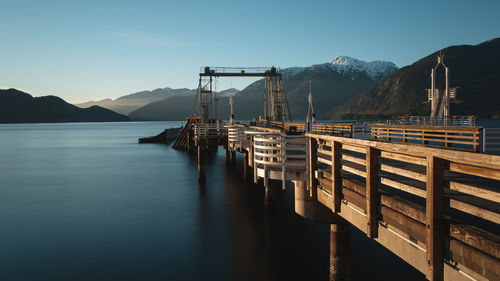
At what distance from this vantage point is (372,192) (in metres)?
6.75

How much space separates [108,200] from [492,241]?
2984cm

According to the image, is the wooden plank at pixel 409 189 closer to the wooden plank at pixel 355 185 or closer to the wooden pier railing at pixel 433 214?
the wooden pier railing at pixel 433 214

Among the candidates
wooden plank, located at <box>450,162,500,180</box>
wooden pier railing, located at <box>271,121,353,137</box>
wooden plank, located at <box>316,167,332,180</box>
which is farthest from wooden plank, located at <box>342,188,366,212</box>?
wooden pier railing, located at <box>271,121,353,137</box>

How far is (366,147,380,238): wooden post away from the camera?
674 cm

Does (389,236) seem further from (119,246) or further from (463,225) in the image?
(119,246)

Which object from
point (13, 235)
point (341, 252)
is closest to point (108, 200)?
point (13, 235)

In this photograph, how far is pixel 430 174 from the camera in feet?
16.4

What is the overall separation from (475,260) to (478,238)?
0.28 m

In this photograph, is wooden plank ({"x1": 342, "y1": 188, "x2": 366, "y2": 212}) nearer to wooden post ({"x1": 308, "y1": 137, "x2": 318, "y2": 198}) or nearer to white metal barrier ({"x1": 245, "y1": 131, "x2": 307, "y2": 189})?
wooden post ({"x1": 308, "y1": 137, "x2": 318, "y2": 198})

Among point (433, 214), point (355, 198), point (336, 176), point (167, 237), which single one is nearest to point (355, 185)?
point (355, 198)

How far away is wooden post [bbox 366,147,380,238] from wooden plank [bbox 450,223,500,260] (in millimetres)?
1993

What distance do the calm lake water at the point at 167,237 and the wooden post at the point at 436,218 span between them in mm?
9961

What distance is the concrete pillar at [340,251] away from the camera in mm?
11352

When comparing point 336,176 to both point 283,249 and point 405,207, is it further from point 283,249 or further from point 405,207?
point 283,249
